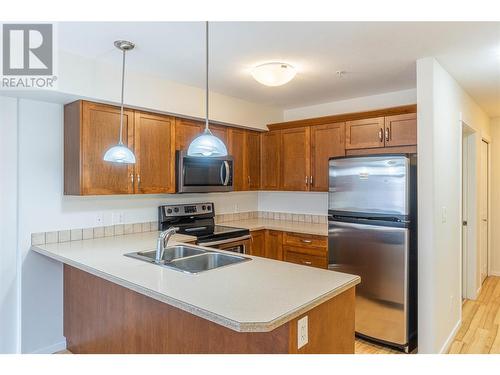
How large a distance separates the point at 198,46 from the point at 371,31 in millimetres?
1147

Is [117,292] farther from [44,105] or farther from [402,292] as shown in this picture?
[402,292]

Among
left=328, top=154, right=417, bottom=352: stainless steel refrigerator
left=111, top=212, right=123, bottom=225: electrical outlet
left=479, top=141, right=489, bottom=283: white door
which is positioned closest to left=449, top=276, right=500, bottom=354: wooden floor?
left=479, top=141, right=489, bottom=283: white door

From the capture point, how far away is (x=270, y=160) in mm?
4410

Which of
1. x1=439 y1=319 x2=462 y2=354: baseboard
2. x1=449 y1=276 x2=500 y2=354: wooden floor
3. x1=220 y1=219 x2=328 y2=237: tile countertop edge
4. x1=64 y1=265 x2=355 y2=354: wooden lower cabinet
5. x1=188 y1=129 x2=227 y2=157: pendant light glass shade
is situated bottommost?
x1=449 y1=276 x2=500 y2=354: wooden floor

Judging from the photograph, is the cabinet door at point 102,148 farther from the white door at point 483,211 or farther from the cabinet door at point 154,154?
the white door at point 483,211

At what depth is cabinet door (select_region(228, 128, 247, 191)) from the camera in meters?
4.09

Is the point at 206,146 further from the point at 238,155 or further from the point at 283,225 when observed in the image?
the point at 283,225

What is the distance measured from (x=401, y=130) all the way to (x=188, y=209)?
2.29 m

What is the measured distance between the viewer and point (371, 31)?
7.29ft

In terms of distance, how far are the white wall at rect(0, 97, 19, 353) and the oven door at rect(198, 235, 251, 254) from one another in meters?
1.52

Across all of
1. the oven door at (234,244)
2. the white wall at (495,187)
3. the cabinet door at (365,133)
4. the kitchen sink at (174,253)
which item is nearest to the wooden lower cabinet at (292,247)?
the oven door at (234,244)

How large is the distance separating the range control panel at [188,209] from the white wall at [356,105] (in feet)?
5.33

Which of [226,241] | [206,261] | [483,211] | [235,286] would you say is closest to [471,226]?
[483,211]

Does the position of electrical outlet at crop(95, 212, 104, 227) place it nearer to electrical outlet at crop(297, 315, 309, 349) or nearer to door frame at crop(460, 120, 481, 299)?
electrical outlet at crop(297, 315, 309, 349)
